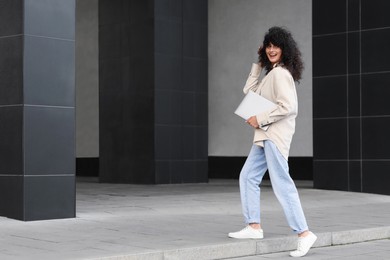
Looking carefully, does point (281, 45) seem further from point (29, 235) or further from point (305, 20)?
point (305, 20)

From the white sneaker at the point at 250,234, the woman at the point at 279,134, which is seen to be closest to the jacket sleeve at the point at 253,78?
the woman at the point at 279,134

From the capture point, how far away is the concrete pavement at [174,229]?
20.4 ft

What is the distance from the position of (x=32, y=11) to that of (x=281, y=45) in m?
3.24

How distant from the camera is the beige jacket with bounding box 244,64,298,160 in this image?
6.41 metres

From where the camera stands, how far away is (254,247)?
22.0ft

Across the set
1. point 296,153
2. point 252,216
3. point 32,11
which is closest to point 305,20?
point 296,153

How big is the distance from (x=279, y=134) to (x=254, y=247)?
1064mm

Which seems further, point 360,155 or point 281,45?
point 360,155

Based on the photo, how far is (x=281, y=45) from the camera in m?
6.61

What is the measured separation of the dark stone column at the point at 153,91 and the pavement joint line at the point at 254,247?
380 inches

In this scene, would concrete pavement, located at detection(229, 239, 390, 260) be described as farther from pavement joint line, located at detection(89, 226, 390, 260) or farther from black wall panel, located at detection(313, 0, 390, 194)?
black wall panel, located at detection(313, 0, 390, 194)

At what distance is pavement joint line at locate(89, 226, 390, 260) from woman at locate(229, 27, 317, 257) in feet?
1.07

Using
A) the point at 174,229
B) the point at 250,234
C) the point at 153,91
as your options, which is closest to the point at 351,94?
the point at 153,91

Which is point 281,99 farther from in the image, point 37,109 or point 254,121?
point 37,109
